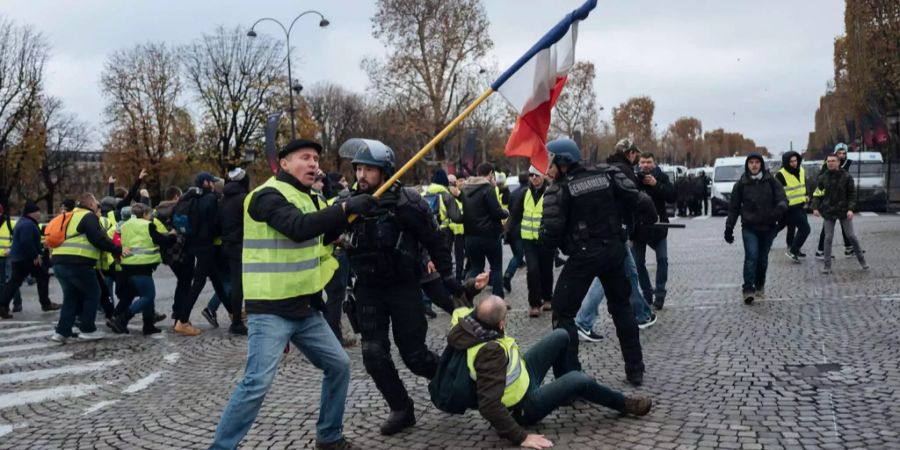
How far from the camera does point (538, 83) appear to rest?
204 inches

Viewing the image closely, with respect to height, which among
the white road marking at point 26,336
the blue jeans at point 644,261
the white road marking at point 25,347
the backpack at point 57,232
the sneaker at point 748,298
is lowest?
the white road marking at point 26,336

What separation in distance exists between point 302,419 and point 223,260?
4307mm

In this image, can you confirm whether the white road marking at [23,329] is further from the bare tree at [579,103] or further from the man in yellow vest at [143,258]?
the bare tree at [579,103]

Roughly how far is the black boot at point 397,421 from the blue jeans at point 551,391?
711mm

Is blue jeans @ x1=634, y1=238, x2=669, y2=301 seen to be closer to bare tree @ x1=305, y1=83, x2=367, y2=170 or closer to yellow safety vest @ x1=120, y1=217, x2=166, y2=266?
yellow safety vest @ x1=120, y1=217, x2=166, y2=266

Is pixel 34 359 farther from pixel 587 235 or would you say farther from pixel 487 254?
pixel 587 235

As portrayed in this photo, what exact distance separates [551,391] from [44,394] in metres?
4.43

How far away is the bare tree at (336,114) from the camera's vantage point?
2827 inches

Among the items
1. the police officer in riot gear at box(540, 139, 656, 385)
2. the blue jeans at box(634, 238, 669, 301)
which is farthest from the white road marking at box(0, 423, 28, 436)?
the blue jeans at box(634, 238, 669, 301)

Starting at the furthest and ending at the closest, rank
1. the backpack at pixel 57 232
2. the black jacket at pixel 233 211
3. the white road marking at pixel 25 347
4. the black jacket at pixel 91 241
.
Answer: the white road marking at pixel 25 347 → the backpack at pixel 57 232 → the black jacket at pixel 91 241 → the black jacket at pixel 233 211

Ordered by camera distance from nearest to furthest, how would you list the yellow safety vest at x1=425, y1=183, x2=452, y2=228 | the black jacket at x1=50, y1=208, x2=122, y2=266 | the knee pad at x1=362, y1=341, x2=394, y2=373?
the knee pad at x1=362, y1=341, x2=394, y2=373 → the black jacket at x1=50, y1=208, x2=122, y2=266 → the yellow safety vest at x1=425, y1=183, x2=452, y2=228

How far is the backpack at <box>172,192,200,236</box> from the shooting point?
28.8 feet

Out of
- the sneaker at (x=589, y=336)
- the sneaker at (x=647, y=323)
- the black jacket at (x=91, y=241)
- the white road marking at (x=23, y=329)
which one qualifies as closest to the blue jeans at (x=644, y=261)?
the sneaker at (x=647, y=323)

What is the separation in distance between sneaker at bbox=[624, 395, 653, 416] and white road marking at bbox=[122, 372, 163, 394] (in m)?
3.97
